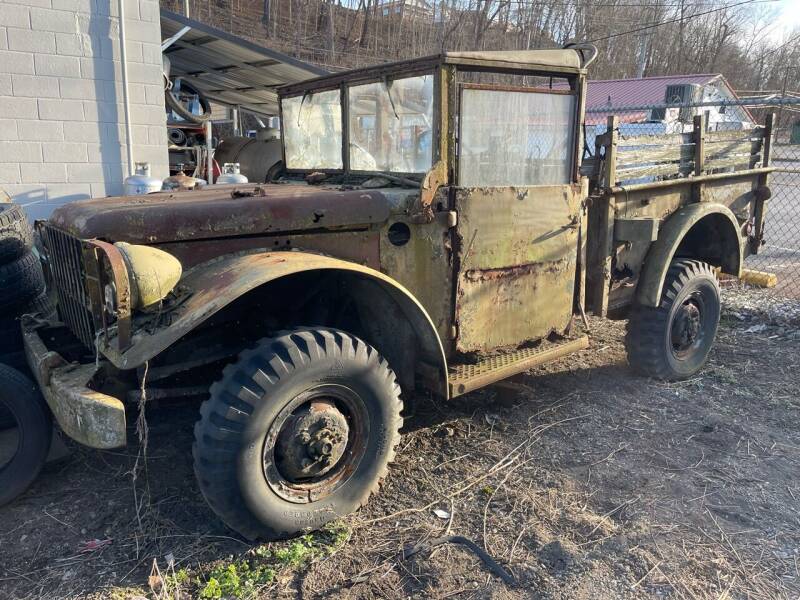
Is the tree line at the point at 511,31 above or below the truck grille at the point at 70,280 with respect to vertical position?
above

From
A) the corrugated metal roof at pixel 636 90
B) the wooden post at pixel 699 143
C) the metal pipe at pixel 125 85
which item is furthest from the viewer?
the corrugated metal roof at pixel 636 90

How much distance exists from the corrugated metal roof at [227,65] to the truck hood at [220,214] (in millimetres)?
6317

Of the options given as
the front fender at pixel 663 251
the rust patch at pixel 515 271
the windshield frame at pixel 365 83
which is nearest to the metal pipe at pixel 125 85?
the windshield frame at pixel 365 83

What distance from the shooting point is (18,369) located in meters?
3.52

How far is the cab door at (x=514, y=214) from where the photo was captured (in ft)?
11.2

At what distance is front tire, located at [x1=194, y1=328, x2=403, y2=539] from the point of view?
259 cm

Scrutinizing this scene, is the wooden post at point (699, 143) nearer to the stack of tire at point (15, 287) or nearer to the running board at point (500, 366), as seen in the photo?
the running board at point (500, 366)

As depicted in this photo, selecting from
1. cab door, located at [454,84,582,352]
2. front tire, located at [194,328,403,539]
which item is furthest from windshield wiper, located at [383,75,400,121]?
front tire, located at [194,328,403,539]

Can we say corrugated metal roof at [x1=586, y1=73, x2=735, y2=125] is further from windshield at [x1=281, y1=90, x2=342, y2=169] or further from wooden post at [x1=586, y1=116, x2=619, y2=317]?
windshield at [x1=281, y1=90, x2=342, y2=169]

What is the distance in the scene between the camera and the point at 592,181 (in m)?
4.18

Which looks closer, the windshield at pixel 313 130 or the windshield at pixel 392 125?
the windshield at pixel 392 125

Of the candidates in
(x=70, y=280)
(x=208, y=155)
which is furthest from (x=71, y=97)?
(x=70, y=280)

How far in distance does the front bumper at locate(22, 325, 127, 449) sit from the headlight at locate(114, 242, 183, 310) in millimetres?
395

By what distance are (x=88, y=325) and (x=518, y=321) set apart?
2.28 meters
